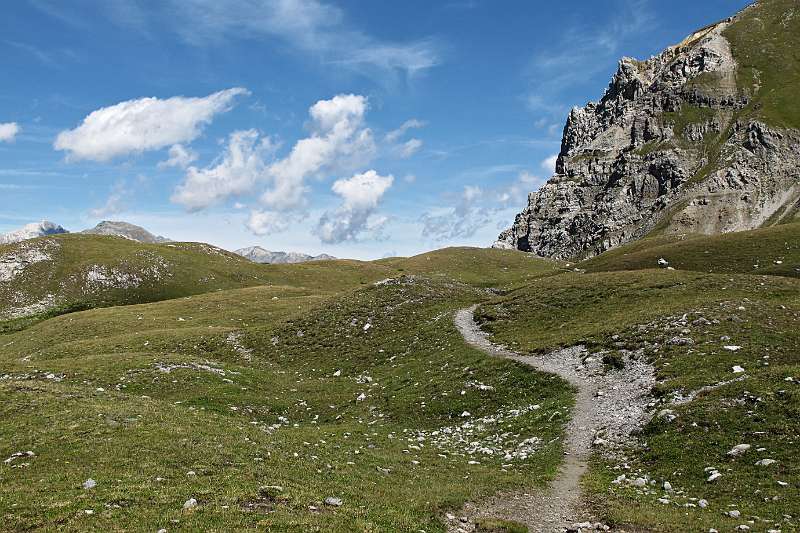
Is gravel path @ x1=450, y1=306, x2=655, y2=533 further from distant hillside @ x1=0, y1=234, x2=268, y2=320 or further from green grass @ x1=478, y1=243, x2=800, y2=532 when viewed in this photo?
distant hillside @ x1=0, y1=234, x2=268, y2=320

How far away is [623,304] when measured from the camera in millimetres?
44188

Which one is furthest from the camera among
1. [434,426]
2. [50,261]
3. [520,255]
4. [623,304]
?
[520,255]

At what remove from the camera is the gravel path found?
53.7ft

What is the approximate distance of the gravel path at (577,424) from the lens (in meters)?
16.4

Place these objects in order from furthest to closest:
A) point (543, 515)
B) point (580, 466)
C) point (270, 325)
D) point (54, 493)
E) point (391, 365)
Answer: point (270, 325) < point (391, 365) < point (580, 466) < point (543, 515) < point (54, 493)

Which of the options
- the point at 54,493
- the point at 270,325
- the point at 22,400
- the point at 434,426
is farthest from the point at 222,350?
the point at 54,493

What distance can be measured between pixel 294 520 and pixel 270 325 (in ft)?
148

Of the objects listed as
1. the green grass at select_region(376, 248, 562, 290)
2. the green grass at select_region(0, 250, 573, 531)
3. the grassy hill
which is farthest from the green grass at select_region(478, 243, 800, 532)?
the green grass at select_region(376, 248, 562, 290)

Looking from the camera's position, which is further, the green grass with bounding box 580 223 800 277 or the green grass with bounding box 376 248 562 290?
the green grass with bounding box 376 248 562 290

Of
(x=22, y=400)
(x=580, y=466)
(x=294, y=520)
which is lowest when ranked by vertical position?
(x=580, y=466)

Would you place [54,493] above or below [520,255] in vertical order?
below

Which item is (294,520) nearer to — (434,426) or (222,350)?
(434,426)

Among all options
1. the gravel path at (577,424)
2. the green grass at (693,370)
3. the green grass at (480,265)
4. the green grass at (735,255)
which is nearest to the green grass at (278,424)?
the gravel path at (577,424)

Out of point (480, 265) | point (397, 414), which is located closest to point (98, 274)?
point (480, 265)
